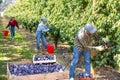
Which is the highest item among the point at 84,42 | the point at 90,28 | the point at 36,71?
the point at 90,28

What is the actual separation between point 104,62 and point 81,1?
14.3 feet

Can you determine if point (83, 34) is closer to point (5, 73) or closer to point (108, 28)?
point (108, 28)

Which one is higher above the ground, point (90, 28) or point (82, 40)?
point (90, 28)

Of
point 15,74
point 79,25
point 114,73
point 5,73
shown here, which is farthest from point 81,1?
point 15,74

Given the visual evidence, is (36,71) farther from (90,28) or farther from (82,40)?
(90,28)

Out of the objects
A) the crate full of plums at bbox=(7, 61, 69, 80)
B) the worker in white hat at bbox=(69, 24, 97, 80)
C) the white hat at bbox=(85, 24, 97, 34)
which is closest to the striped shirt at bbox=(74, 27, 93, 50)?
the worker in white hat at bbox=(69, 24, 97, 80)

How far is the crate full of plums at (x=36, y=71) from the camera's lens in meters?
8.34

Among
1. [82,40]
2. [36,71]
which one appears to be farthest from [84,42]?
[36,71]

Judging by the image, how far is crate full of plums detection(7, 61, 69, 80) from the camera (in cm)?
834

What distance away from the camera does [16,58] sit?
43.4 feet

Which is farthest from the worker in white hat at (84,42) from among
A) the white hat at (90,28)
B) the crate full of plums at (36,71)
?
the crate full of plums at (36,71)

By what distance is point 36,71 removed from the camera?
8938mm

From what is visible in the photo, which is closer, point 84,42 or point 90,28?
point 90,28

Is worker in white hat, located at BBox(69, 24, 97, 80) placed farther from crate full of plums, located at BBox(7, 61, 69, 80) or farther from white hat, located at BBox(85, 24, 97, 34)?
crate full of plums, located at BBox(7, 61, 69, 80)
